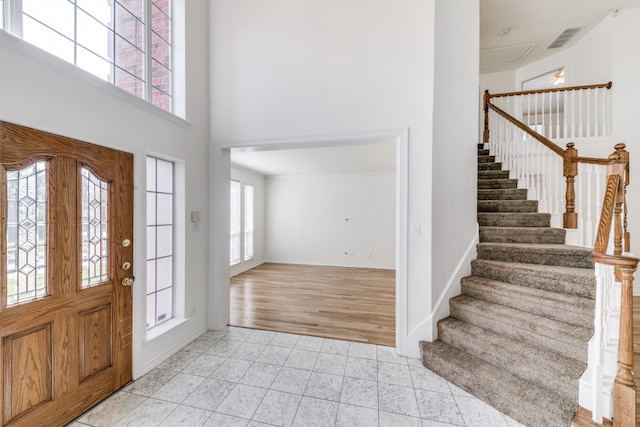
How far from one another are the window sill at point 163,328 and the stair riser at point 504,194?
442 centimetres

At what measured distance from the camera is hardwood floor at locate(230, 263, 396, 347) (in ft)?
10.6

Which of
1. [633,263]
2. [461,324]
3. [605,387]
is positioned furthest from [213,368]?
[633,263]

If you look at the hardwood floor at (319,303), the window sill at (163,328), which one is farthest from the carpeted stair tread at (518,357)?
the window sill at (163,328)

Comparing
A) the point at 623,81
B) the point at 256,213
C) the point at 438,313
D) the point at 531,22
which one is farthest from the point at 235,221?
the point at 623,81

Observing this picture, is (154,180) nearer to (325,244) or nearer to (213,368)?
(213,368)

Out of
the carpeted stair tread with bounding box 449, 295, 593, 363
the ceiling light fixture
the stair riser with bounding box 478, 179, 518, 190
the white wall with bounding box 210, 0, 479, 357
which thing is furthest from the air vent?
the carpeted stair tread with bounding box 449, 295, 593, 363

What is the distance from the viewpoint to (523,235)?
9.94 feet

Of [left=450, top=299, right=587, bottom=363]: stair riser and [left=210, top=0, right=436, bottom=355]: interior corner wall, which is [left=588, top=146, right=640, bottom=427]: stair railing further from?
[left=210, top=0, right=436, bottom=355]: interior corner wall

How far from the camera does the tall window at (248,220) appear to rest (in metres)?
6.79

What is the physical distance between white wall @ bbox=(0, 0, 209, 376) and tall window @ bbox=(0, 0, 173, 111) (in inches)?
8.5

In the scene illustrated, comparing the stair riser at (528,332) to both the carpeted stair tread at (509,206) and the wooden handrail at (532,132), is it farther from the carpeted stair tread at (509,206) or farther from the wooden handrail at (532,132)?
the wooden handrail at (532,132)

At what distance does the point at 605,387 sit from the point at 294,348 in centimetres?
238

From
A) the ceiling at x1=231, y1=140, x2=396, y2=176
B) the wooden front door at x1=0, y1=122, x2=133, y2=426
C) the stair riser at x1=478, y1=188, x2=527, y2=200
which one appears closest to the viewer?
the wooden front door at x1=0, y1=122, x2=133, y2=426

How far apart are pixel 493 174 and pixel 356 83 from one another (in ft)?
9.95
